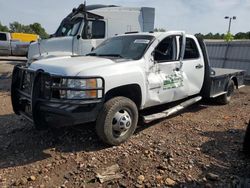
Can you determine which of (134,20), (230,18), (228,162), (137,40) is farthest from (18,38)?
(230,18)

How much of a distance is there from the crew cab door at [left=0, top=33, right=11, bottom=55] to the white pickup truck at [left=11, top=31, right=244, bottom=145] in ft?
63.2

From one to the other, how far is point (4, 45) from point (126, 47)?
20.2 m

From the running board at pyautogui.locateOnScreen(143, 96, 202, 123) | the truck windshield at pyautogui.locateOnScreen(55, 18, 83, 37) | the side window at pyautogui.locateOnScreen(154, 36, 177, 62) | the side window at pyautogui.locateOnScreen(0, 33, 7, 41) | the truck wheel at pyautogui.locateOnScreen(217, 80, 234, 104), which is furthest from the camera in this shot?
the side window at pyautogui.locateOnScreen(0, 33, 7, 41)

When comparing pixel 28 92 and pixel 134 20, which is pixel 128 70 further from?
pixel 134 20

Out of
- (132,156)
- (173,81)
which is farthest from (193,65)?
(132,156)

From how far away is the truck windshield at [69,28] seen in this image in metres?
9.93

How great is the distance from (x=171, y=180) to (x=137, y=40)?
9.03ft

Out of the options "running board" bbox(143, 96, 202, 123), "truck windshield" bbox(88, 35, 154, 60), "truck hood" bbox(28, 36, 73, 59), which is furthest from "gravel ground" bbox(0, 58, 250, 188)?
"truck hood" bbox(28, 36, 73, 59)

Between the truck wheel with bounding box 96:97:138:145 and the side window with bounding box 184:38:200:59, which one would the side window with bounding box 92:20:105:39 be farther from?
the truck wheel with bounding box 96:97:138:145

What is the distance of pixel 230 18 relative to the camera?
52.5 m

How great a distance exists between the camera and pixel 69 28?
403 inches

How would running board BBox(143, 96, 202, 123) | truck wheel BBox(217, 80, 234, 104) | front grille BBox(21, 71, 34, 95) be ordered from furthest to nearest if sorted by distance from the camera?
1. truck wheel BBox(217, 80, 234, 104)
2. running board BBox(143, 96, 202, 123)
3. front grille BBox(21, 71, 34, 95)

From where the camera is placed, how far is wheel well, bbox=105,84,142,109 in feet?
14.4

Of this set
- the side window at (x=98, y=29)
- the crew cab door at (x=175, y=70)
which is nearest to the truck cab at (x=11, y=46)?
the side window at (x=98, y=29)
